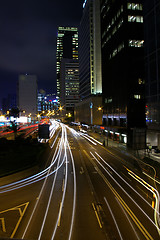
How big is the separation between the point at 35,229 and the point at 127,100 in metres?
42.3

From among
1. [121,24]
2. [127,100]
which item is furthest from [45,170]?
[121,24]

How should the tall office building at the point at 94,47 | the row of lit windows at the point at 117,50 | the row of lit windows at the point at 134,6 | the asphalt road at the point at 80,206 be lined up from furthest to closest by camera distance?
the tall office building at the point at 94,47, the row of lit windows at the point at 117,50, the row of lit windows at the point at 134,6, the asphalt road at the point at 80,206

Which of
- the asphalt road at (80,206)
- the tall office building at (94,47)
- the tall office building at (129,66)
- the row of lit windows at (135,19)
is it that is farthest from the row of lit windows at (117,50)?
the asphalt road at (80,206)

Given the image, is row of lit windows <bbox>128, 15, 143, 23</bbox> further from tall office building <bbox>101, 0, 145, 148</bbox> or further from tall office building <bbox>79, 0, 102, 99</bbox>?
tall office building <bbox>79, 0, 102, 99</bbox>

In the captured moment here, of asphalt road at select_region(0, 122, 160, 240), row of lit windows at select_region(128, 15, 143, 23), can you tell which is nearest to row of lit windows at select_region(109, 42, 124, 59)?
row of lit windows at select_region(128, 15, 143, 23)

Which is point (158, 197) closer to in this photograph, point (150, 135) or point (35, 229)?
point (35, 229)

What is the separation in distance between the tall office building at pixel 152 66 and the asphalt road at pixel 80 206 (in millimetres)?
17863

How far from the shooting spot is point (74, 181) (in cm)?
1839

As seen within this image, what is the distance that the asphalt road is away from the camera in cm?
976

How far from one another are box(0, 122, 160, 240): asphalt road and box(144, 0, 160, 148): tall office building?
703 inches

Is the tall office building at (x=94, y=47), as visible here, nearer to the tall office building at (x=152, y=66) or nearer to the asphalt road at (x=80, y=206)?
the tall office building at (x=152, y=66)

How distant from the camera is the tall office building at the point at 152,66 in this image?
35344 millimetres

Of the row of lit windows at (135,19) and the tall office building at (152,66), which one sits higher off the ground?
the row of lit windows at (135,19)

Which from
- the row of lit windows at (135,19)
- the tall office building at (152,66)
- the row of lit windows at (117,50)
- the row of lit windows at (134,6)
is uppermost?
the row of lit windows at (134,6)
